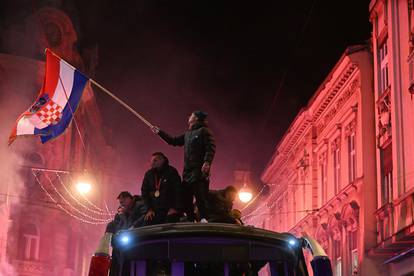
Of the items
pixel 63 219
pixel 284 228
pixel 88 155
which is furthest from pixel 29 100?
pixel 284 228

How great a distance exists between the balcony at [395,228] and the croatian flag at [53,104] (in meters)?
11.9

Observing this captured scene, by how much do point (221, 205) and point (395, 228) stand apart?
15.4 metres

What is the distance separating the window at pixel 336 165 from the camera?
31031mm

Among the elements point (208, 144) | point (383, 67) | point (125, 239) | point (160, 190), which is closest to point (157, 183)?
point (160, 190)

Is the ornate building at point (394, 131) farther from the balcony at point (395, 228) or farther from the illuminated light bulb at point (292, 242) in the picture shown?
the illuminated light bulb at point (292, 242)

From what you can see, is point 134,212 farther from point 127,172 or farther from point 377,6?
point 127,172

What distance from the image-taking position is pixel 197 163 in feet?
28.2

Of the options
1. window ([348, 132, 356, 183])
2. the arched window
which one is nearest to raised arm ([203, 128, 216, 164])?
window ([348, 132, 356, 183])

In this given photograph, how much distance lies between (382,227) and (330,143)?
8.16m

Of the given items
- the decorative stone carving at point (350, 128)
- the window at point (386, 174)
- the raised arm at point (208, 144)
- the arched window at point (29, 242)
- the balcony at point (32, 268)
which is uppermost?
the decorative stone carving at point (350, 128)

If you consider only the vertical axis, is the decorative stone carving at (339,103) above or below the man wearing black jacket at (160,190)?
above

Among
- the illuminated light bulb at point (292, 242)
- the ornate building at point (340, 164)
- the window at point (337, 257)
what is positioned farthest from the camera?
the window at point (337, 257)

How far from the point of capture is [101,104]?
52688mm

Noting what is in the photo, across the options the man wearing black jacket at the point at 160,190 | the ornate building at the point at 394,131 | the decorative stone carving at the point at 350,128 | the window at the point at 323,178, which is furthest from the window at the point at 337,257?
the man wearing black jacket at the point at 160,190
